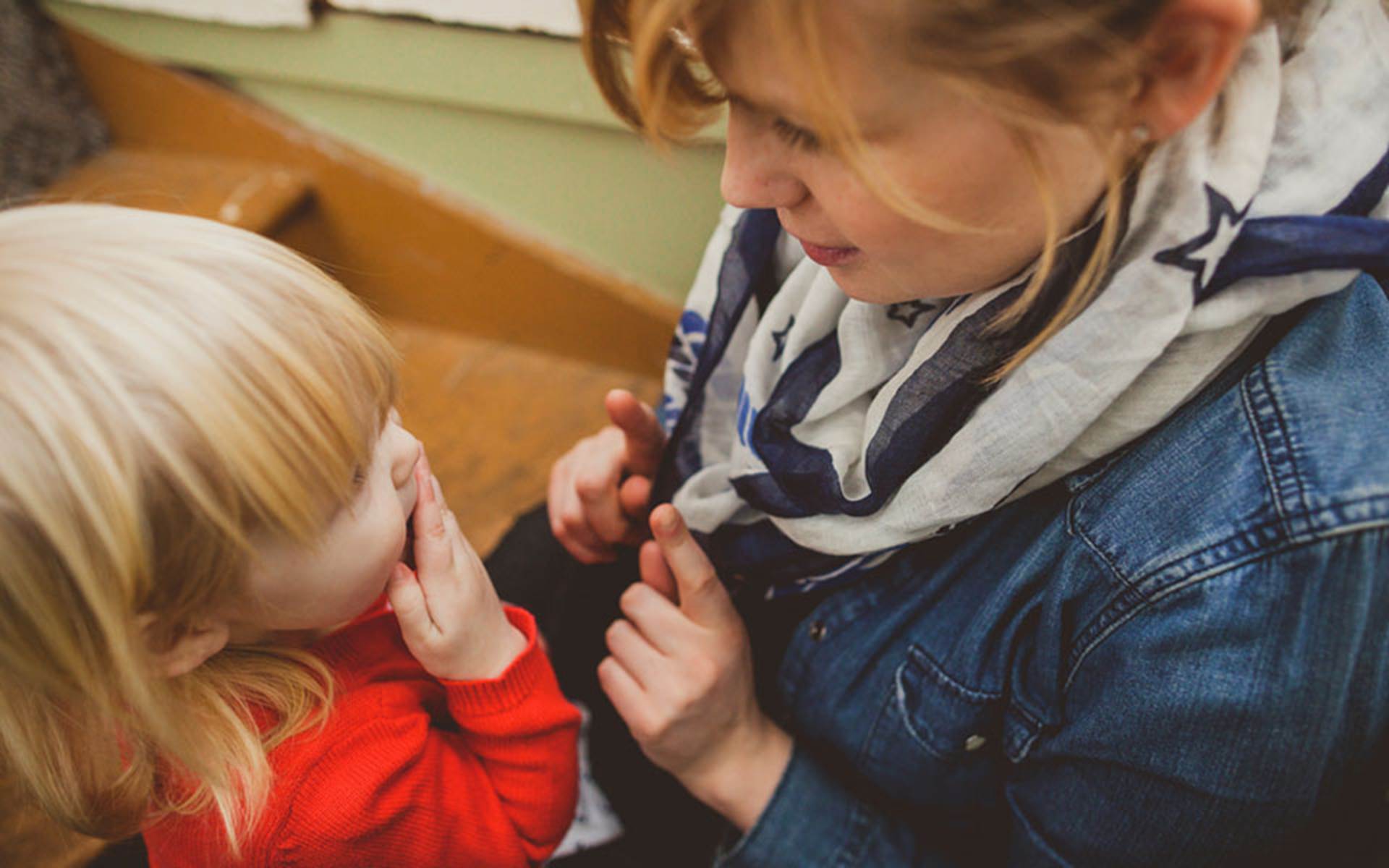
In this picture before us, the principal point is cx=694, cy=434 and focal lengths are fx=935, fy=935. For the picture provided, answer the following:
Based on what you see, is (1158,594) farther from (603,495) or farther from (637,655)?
(603,495)

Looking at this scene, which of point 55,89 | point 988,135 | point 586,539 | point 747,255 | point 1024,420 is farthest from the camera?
point 55,89

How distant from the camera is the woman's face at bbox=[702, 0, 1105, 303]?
414 mm

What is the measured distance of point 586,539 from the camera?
3.05 ft

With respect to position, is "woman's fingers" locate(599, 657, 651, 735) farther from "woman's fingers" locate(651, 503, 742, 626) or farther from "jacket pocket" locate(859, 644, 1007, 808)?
"jacket pocket" locate(859, 644, 1007, 808)

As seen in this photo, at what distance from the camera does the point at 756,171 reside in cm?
52

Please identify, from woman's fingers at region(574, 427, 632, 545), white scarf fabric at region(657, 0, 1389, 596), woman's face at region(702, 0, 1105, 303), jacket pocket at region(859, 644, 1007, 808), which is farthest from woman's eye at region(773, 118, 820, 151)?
woman's fingers at region(574, 427, 632, 545)

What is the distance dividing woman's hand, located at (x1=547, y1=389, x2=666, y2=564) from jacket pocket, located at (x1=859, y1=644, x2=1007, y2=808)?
1.05ft

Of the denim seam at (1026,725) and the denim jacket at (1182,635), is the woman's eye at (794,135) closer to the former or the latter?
the denim jacket at (1182,635)

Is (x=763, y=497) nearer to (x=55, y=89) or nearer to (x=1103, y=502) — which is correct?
(x=1103, y=502)

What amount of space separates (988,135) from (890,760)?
490mm

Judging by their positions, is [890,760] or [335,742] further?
[890,760]

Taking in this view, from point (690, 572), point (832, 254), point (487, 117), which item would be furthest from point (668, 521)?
point (487, 117)

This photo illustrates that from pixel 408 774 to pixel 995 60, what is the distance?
0.55 m

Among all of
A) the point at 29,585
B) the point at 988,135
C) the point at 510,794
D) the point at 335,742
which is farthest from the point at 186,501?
the point at 988,135
